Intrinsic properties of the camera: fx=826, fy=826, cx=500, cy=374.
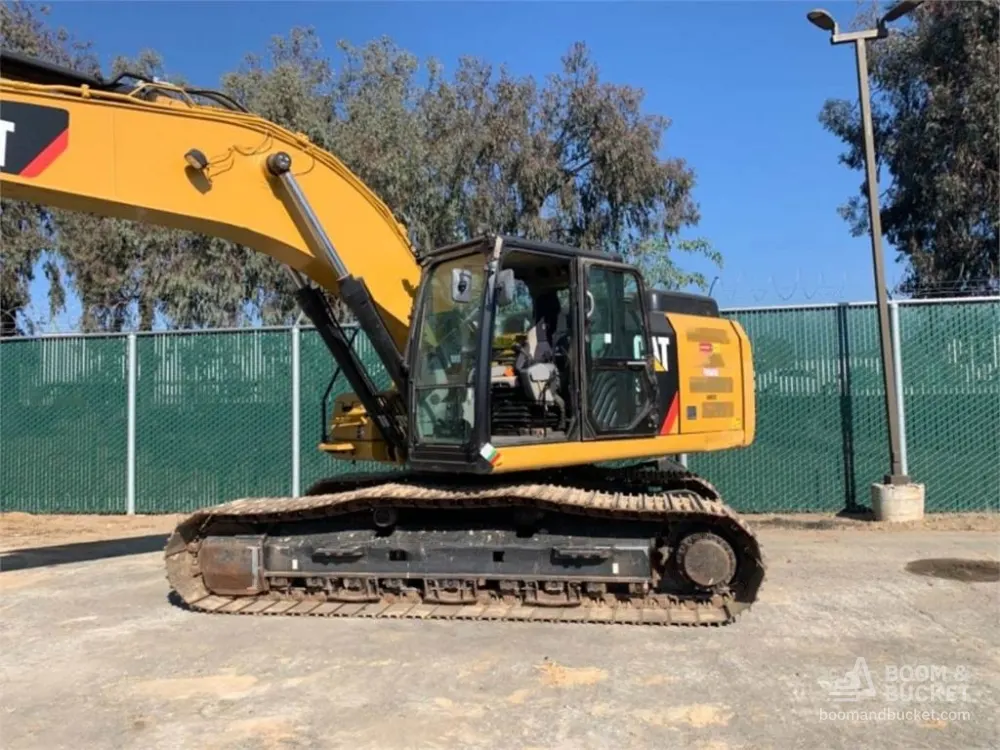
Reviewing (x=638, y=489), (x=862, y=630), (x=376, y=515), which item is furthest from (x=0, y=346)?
(x=862, y=630)

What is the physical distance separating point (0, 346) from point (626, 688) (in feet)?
37.1

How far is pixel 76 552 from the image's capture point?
901cm

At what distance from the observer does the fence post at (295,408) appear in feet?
35.8

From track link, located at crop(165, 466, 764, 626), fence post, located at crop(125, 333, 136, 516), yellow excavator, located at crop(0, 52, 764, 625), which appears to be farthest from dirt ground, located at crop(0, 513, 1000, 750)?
fence post, located at crop(125, 333, 136, 516)

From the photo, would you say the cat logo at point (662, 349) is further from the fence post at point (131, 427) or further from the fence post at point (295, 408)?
the fence post at point (131, 427)

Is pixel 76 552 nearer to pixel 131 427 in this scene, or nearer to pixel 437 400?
pixel 131 427

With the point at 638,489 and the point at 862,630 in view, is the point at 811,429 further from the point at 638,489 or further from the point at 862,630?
the point at 862,630

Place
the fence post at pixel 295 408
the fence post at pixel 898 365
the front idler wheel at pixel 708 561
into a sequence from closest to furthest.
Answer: the front idler wheel at pixel 708 561
the fence post at pixel 898 365
the fence post at pixel 295 408

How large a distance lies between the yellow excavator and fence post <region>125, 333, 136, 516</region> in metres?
5.95

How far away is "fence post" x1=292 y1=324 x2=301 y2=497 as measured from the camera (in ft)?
35.8

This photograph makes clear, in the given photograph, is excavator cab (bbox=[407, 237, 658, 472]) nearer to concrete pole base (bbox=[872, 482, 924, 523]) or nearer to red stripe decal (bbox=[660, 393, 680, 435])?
red stripe decal (bbox=[660, 393, 680, 435])

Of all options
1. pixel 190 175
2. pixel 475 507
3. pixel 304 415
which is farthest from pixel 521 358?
pixel 304 415

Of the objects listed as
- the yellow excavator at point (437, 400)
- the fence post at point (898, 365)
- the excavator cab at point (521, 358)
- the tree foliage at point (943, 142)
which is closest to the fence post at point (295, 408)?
the yellow excavator at point (437, 400)

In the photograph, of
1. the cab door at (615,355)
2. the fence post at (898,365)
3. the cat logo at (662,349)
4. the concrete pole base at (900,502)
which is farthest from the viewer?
the fence post at (898,365)
